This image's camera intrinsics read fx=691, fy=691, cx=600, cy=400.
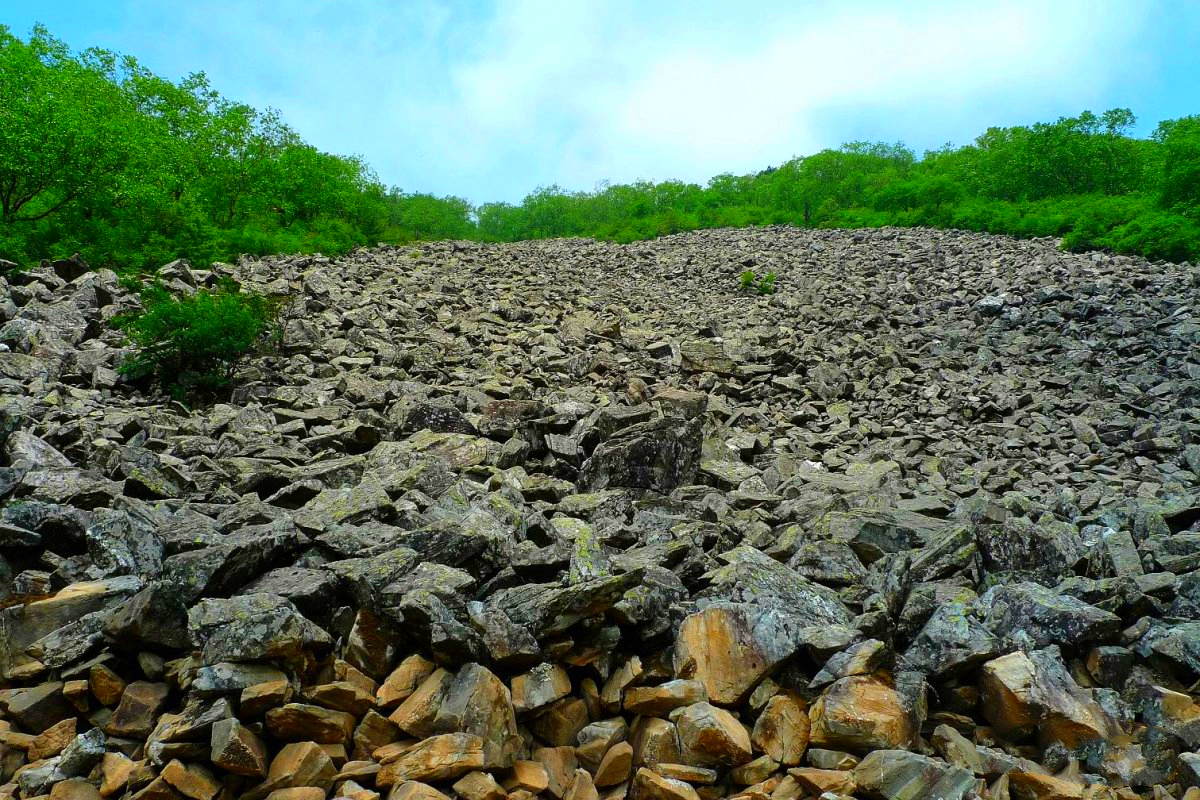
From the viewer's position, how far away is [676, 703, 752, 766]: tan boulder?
14.1ft

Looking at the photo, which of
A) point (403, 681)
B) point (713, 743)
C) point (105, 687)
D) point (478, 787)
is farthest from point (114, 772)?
point (713, 743)

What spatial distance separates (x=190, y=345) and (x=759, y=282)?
2040 cm

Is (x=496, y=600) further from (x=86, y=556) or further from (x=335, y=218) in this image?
(x=335, y=218)

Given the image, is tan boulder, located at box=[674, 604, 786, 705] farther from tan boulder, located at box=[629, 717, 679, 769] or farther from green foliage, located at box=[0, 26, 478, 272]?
green foliage, located at box=[0, 26, 478, 272]

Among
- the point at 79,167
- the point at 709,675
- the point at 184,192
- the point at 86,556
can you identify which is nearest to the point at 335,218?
the point at 184,192

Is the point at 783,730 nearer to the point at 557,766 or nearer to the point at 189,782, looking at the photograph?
the point at 557,766

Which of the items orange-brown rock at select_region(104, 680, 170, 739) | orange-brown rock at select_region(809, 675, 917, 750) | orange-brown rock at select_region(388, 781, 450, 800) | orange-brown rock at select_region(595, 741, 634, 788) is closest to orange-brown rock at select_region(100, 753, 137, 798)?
orange-brown rock at select_region(104, 680, 170, 739)

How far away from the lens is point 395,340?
17.2 m

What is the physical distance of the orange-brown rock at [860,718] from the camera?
14.0 feet

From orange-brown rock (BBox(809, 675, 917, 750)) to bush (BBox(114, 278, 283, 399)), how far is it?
12115 mm

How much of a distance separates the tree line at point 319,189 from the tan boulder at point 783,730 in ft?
71.1

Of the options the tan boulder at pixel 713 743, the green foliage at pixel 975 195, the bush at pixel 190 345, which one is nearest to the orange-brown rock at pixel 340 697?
the tan boulder at pixel 713 743

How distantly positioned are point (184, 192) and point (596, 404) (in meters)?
25.0

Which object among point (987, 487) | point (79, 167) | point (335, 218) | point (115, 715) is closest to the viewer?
point (115, 715)
